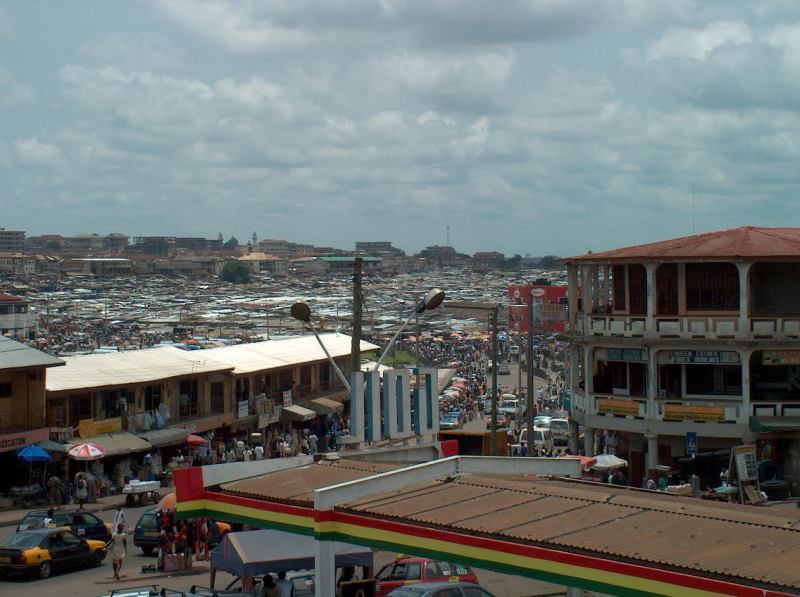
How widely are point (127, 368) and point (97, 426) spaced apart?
367cm

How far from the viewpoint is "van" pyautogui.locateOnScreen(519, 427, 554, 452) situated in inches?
1611

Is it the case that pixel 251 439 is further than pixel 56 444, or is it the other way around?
pixel 251 439

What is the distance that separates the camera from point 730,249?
104ft

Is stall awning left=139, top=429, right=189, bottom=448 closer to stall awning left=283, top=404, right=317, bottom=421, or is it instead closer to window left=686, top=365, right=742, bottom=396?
stall awning left=283, top=404, right=317, bottom=421

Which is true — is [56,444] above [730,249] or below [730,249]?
below

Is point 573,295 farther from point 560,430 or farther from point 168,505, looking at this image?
point 168,505

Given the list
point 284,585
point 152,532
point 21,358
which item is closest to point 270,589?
point 284,585

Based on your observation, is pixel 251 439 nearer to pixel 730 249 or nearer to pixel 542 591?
pixel 730 249

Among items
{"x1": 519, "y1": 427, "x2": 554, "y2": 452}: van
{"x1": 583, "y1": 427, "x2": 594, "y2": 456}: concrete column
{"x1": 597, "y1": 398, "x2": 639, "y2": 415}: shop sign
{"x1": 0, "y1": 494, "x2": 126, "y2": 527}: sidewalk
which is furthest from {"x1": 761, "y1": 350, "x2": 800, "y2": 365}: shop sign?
{"x1": 0, "y1": 494, "x2": 126, "y2": 527}: sidewalk

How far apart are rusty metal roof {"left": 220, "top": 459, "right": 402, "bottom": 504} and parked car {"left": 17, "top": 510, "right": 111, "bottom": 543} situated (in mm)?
9351

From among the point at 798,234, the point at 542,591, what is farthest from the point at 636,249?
the point at 542,591

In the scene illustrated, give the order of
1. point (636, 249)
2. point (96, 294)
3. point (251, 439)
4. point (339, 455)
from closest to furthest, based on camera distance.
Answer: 1. point (339, 455)
2. point (636, 249)
3. point (251, 439)
4. point (96, 294)

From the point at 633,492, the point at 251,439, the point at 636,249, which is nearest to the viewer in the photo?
the point at 633,492

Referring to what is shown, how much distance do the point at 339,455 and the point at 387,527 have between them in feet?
19.5
